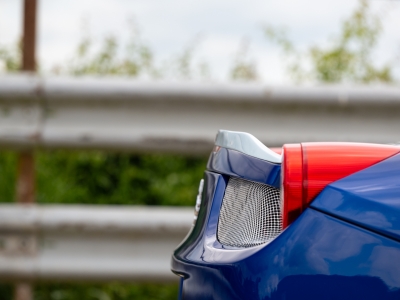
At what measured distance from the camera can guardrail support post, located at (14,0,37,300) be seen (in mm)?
3600

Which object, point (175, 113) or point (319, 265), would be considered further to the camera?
point (175, 113)

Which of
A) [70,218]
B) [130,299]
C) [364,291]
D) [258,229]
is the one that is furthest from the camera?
[130,299]

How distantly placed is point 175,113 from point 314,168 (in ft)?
7.00

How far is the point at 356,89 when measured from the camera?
373 cm

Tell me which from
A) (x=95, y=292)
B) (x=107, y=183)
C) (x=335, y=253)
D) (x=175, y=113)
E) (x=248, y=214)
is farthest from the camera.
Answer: (x=107, y=183)

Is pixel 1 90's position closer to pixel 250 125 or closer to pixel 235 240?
pixel 250 125

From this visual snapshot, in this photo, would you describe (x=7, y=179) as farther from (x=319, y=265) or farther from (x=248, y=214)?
(x=319, y=265)

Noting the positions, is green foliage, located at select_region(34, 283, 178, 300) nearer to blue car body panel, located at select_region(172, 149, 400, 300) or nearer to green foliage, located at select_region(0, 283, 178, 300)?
green foliage, located at select_region(0, 283, 178, 300)

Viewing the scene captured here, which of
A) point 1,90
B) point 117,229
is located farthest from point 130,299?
point 1,90

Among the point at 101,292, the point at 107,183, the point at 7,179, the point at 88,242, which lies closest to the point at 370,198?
the point at 88,242

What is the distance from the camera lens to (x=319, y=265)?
1.48 metres

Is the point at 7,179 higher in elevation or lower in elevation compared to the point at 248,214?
lower

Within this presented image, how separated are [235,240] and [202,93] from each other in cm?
195

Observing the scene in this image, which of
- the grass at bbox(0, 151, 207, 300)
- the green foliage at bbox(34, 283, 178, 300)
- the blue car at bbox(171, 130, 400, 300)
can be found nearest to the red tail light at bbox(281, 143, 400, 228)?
the blue car at bbox(171, 130, 400, 300)
